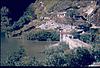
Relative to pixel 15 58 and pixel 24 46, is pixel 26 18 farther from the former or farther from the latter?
pixel 15 58

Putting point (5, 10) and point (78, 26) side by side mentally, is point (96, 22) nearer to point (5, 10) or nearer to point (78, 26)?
point (78, 26)

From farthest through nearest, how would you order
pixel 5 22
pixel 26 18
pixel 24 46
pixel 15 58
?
pixel 26 18 < pixel 5 22 < pixel 24 46 < pixel 15 58

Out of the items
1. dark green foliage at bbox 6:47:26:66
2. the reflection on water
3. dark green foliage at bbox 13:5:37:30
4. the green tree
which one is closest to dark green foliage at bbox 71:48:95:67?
the reflection on water

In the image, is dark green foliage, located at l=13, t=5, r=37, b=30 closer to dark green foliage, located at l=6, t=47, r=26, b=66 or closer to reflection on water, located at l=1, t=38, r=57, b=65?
reflection on water, located at l=1, t=38, r=57, b=65

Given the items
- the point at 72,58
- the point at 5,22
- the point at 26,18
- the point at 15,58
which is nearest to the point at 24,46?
the point at 15,58

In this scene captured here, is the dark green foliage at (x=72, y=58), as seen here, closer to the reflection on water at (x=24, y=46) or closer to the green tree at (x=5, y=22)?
A: the reflection on water at (x=24, y=46)

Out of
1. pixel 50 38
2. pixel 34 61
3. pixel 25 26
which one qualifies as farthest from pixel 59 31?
pixel 34 61

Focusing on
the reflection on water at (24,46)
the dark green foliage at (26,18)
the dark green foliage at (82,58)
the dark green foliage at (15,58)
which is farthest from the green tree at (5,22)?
the dark green foliage at (82,58)

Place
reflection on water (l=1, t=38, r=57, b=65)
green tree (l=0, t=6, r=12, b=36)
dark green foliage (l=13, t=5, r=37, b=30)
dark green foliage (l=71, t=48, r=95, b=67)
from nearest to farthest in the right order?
dark green foliage (l=71, t=48, r=95, b=67)
reflection on water (l=1, t=38, r=57, b=65)
green tree (l=0, t=6, r=12, b=36)
dark green foliage (l=13, t=5, r=37, b=30)
